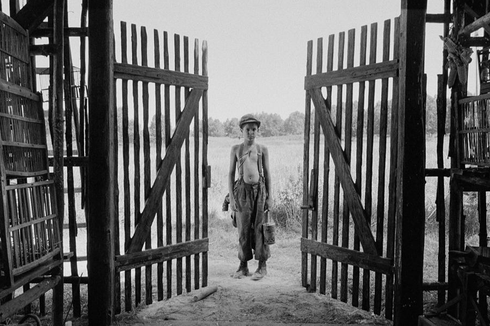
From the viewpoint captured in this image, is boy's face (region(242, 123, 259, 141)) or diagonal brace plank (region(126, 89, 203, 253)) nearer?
diagonal brace plank (region(126, 89, 203, 253))

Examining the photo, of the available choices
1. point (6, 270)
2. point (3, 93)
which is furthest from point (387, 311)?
point (3, 93)

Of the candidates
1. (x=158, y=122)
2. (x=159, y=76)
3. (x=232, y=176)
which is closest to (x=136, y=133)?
(x=158, y=122)

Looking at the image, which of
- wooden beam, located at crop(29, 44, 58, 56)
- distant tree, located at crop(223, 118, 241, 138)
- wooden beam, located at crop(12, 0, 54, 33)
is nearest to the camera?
wooden beam, located at crop(12, 0, 54, 33)

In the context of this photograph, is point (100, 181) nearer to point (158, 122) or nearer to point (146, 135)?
point (146, 135)

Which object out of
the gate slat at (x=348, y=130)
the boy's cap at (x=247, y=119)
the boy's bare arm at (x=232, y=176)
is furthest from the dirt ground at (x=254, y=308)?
the boy's cap at (x=247, y=119)

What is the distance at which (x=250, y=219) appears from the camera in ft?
23.0

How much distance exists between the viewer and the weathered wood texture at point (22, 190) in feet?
11.6

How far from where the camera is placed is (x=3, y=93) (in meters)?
3.79

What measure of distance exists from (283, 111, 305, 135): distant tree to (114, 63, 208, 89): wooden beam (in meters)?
45.1

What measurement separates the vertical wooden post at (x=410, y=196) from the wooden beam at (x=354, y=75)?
0.21 meters

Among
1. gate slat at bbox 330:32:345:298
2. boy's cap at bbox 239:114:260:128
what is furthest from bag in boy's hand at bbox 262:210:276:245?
boy's cap at bbox 239:114:260:128

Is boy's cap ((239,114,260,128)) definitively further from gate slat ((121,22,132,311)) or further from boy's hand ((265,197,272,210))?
gate slat ((121,22,132,311))

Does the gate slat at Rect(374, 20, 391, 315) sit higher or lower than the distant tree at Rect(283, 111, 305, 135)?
lower

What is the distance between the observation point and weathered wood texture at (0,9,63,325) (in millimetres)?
3551
